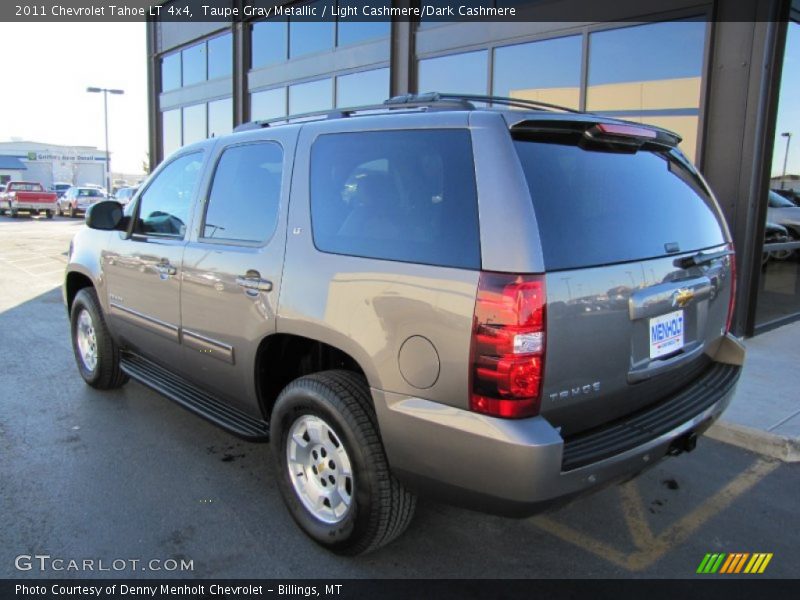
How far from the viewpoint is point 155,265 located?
13.0 feet

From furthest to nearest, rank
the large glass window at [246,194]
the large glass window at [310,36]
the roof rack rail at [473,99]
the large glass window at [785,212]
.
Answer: the large glass window at [310,36] → the large glass window at [785,212] → the large glass window at [246,194] → the roof rack rail at [473,99]

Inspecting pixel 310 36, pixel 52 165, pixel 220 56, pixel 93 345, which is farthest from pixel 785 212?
pixel 52 165

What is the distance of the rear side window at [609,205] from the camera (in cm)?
233

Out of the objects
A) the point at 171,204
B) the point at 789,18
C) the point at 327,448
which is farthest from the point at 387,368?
the point at 789,18

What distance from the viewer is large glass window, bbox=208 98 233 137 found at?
14.7 metres

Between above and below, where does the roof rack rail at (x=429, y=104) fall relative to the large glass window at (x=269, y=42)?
below

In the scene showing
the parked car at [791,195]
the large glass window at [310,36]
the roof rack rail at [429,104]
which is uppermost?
the large glass window at [310,36]

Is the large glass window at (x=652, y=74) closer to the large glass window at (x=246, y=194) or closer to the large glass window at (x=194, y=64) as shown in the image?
the large glass window at (x=246, y=194)

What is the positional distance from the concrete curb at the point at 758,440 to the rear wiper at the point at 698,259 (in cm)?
155

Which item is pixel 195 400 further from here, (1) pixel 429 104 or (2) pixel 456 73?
(2) pixel 456 73

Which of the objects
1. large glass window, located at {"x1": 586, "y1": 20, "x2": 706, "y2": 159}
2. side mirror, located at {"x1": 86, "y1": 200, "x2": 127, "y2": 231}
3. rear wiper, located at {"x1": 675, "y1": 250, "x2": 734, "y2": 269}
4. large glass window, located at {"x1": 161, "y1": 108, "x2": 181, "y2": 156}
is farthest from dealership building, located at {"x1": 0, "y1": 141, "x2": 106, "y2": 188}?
rear wiper, located at {"x1": 675, "y1": 250, "x2": 734, "y2": 269}

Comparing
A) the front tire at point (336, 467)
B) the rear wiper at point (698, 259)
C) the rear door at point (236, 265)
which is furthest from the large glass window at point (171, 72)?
the rear wiper at point (698, 259)

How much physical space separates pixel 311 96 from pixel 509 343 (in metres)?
11.1

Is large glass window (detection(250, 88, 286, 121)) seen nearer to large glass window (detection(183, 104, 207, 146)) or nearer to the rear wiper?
large glass window (detection(183, 104, 207, 146))
